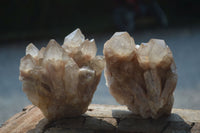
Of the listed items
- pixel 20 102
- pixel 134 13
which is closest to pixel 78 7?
pixel 134 13

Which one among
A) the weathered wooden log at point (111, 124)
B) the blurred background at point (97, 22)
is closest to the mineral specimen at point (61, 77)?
the weathered wooden log at point (111, 124)

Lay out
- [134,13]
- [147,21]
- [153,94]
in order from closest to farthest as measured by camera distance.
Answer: [153,94]
[134,13]
[147,21]

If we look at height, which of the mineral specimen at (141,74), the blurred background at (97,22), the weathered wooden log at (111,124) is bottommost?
the weathered wooden log at (111,124)

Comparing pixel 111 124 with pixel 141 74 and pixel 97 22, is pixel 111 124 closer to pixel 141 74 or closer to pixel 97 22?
pixel 141 74

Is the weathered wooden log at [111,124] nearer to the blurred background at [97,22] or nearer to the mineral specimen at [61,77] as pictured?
the mineral specimen at [61,77]

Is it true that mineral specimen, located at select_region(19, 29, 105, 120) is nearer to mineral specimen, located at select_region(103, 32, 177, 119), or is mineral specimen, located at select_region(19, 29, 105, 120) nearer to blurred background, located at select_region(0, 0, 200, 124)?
mineral specimen, located at select_region(103, 32, 177, 119)

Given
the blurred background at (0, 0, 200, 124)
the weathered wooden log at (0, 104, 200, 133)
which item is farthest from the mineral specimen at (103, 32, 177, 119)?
the blurred background at (0, 0, 200, 124)

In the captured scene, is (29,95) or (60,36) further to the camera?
(60,36)

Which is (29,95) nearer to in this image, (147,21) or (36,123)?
(36,123)
